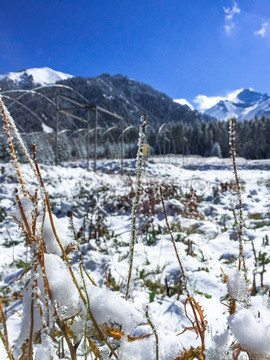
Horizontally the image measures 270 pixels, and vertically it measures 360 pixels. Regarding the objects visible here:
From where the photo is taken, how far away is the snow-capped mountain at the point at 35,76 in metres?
127

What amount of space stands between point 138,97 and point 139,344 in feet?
497

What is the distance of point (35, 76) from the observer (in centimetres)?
13812

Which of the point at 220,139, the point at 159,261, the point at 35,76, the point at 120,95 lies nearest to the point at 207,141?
the point at 220,139

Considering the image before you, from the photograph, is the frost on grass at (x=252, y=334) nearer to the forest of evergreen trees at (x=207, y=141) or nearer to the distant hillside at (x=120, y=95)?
the forest of evergreen trees at (x=207, y=141)

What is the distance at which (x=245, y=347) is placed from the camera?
0.40 meters

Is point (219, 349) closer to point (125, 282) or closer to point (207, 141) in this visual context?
point (125, 282)

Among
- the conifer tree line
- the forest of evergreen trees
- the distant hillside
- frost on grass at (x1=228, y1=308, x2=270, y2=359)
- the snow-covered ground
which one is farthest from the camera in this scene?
the distant hillside

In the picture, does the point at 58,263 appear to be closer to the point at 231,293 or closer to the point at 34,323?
the point at 34,323

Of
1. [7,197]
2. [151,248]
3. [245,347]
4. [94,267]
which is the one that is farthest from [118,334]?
[7,197]

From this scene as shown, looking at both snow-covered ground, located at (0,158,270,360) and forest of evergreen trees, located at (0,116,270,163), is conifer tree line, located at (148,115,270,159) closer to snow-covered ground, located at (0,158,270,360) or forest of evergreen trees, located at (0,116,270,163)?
forest of evergreen trees, located at (0,116,270,163)

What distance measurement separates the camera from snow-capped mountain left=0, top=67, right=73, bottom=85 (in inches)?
5015

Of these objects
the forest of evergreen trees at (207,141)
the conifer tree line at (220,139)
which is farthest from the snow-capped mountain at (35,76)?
the conifer tree line at (220,139)

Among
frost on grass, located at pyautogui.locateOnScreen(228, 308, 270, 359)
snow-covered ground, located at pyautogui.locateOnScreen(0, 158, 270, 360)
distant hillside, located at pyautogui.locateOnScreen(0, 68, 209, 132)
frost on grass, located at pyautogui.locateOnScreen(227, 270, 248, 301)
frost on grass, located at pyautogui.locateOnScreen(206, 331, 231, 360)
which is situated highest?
distant hillside, located at pyautogui.locateOnScreen(0, 68, 209, 132)

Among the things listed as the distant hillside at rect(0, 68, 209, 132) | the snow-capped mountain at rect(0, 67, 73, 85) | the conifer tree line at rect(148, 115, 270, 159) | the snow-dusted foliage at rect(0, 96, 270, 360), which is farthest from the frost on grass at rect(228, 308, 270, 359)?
the snow-capped mountain at rect(0, 67, 73, 85)
